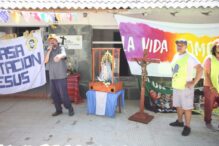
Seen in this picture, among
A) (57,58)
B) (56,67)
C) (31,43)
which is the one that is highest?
(31,43)

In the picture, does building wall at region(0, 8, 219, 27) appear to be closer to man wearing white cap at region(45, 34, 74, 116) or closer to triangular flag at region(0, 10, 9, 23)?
triangular flag at region(0, 10, 9, 23)

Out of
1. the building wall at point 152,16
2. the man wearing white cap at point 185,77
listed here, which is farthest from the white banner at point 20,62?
the man wearing white cap at point 185,77

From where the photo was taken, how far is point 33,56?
753 centimetres

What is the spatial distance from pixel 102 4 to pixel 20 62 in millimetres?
2694

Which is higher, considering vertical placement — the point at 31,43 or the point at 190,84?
the point at 31,43

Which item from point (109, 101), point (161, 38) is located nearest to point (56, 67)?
point (109, 101)

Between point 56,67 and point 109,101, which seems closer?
point 56,67

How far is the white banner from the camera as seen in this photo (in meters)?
7.49

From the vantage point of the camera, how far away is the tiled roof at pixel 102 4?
6418 mm

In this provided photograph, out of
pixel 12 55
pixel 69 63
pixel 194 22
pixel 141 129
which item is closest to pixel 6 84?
pixel 12 55

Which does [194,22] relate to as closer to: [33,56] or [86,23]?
[86,23]

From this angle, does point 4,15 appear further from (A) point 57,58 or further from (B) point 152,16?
(B) point 152,16

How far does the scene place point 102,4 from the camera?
6.59 metres

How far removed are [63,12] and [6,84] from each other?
8.35 ft
